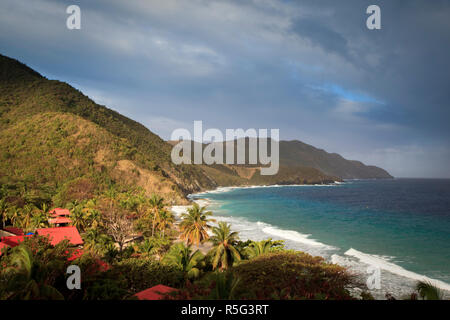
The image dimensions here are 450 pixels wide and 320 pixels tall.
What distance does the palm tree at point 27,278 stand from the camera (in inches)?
316

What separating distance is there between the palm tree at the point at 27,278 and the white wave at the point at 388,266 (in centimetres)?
3017

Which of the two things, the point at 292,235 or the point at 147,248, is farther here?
the point at 292,235

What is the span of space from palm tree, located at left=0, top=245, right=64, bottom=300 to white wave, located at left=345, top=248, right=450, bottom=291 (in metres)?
30.2

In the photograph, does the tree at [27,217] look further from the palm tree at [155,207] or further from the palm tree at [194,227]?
the palm tree at [194,227]

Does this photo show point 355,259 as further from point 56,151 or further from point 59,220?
point 56,151

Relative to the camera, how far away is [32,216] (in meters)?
34.3

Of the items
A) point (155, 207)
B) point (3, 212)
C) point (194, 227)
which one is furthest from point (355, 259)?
point (3, 212)

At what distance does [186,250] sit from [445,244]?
1627 inches

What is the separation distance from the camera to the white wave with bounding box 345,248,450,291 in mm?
Answer: 23581

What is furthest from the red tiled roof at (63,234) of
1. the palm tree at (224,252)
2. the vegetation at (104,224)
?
the palm tree at (224,252)

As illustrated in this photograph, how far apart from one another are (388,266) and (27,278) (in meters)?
33.6

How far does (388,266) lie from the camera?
27906 mm
